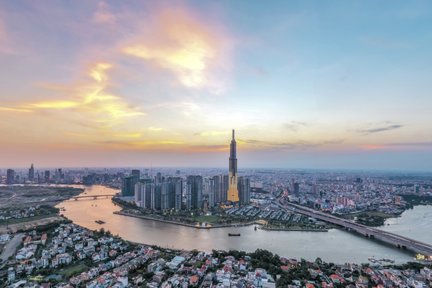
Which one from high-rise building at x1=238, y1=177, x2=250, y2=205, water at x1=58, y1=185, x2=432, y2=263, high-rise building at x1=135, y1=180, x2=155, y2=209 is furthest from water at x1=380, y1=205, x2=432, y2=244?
high-rise building at x1=135, y1=180, x2=155, y2=209

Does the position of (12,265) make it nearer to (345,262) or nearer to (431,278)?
(345,262)

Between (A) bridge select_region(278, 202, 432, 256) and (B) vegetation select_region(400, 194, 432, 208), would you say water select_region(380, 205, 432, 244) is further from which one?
(B) vegetation select_region(400, 194, 432, 208)

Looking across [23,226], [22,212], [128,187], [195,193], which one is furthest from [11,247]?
[128,187]

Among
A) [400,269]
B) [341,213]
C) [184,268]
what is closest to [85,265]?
[184,268]

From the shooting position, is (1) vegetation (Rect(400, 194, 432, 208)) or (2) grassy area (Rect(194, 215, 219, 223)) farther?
(1) vegetation (Rect(400, 194, 432, 208))

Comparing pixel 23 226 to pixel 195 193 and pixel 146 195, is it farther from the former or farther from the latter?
pixel 195 193

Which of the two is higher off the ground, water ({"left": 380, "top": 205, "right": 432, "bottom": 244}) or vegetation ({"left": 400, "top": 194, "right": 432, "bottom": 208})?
vegetation ({"left": 400, "top": 194, "right": 432, "bottom": 208})
